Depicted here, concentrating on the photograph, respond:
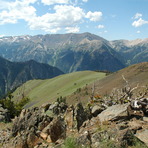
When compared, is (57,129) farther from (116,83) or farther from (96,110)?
(116,83)

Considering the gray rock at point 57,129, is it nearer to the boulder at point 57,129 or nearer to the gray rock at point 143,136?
the boulder at point 57,129

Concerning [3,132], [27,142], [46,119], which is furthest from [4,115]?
[27,142]

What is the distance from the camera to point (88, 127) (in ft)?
47.8

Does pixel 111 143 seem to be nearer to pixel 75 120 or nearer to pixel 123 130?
pixel 123 130

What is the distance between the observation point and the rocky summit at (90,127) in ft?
34.2

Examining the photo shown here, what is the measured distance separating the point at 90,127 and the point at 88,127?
0.24 metres

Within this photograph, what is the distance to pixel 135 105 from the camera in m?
15.7

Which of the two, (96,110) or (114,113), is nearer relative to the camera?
(114,113)

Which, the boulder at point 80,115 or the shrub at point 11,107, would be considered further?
the shrub at point 11,107

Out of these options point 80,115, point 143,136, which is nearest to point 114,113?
point 143,136

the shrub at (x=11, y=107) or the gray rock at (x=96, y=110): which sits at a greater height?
the gray rock at (x=96, y=110)

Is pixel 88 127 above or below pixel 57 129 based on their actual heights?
above

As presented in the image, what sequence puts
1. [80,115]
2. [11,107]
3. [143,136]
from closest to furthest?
[143,136]
[80,115]
[11,107]

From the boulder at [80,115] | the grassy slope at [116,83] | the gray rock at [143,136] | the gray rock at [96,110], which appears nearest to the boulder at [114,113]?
the gray rock at [96,110]
